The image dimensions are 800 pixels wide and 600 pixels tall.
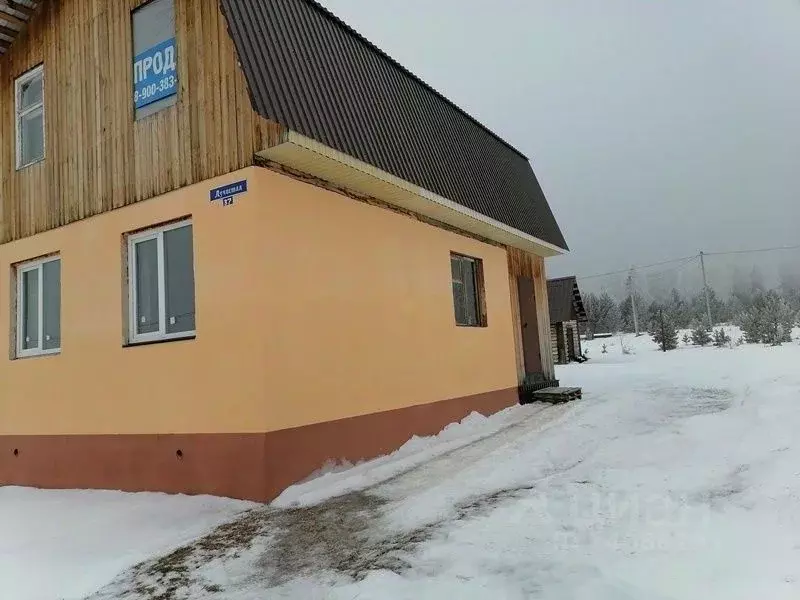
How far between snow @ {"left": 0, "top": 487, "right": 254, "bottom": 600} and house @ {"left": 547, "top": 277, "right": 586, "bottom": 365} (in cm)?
2318

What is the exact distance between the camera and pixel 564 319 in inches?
1102

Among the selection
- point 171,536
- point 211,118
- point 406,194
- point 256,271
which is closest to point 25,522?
point 171,536

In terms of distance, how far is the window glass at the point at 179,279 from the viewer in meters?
6.32

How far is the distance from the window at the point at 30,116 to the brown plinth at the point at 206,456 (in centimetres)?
425

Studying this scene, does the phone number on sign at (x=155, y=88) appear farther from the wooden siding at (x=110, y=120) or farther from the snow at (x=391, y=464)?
the snow at (x=391, y=464)

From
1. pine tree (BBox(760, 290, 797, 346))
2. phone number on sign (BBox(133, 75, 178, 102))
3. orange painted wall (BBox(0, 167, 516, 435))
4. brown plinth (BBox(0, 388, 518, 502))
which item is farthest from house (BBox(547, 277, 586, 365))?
phone number on sign (BBox(133, 75, 178, 102))

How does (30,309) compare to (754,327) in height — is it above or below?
above

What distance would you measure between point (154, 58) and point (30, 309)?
13.5 ft

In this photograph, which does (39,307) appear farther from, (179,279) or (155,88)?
(155,88)

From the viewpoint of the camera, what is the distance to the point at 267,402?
561 cm

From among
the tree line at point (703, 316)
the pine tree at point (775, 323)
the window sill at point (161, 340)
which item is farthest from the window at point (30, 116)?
the tree line at point (703, 316)

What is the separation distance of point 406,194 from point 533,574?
5384mm

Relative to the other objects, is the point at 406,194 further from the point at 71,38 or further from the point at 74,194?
the point at 71,38

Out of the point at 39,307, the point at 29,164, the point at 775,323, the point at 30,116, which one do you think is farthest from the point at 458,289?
the point at 775,323
